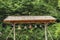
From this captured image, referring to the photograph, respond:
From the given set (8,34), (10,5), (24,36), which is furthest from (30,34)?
(10,5)

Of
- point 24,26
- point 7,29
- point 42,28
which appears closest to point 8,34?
point 7,29

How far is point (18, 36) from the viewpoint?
12.6m

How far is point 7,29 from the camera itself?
1285 centimetres

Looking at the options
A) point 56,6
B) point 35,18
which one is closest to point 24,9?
point 56,6

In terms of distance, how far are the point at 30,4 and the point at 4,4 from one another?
1.67 metres

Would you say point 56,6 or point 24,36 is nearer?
point 24,36

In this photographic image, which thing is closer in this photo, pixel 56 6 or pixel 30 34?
pixel 30 34

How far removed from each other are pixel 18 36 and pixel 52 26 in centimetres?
229

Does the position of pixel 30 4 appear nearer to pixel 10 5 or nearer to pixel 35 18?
pixel 10 5

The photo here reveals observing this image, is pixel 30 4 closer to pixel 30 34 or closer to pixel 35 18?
pixel 30 34

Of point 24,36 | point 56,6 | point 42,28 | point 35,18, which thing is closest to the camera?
point 35,18

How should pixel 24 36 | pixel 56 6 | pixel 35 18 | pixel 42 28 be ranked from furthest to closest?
pixel 56 6, pixel 42 28, pixel 24 36, pixel 35 18

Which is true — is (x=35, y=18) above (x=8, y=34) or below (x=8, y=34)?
above

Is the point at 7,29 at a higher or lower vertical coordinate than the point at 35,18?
lower
